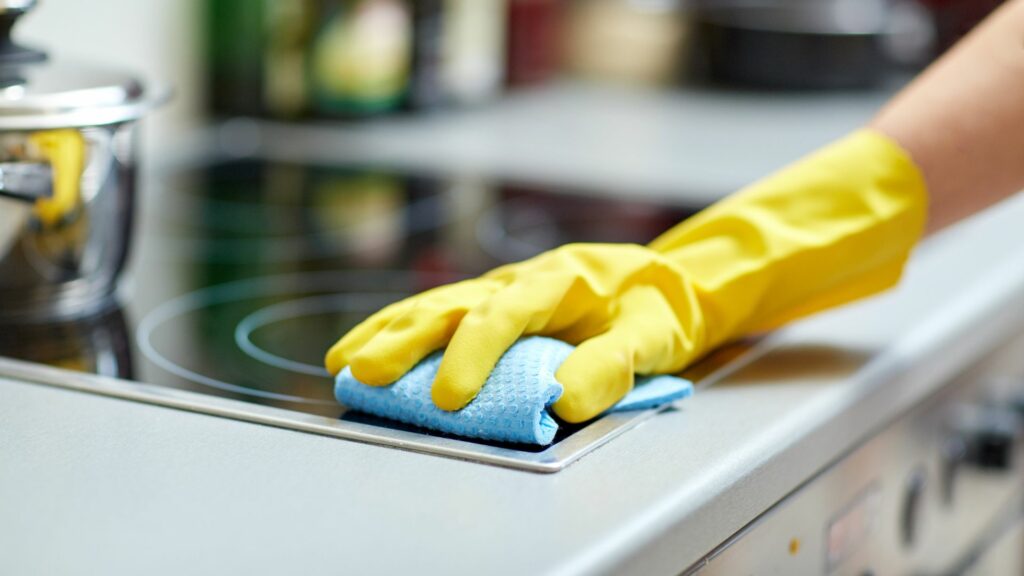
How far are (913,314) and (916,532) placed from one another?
139mm

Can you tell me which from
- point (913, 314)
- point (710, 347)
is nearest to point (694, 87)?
point (913, 314)

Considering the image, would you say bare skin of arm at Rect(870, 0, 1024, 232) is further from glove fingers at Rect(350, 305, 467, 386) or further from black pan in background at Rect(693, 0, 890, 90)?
black pan in background at Rect(693, 0, 890, 90)

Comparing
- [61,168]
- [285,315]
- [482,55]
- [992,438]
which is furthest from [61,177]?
[482,55]

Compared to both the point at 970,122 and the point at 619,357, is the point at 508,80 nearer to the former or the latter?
the point at 970,122

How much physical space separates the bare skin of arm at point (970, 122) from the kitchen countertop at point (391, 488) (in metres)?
0.11

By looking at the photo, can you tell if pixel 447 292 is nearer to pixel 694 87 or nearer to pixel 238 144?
pixel 238 144

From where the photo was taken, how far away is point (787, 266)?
0.76 metres

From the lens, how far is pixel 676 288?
0.74m

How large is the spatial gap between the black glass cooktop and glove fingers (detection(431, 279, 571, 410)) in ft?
0.26

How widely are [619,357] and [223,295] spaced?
0.37m

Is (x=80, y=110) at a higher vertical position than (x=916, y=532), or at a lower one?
higher

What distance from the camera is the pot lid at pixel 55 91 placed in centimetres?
76

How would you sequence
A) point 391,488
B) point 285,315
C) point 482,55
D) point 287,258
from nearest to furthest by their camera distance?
point 391,488 < point 285,315 < point 287,258 < point 482,55

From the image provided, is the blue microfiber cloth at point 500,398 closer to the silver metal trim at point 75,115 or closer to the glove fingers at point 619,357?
the glove fingers at point 619,357
